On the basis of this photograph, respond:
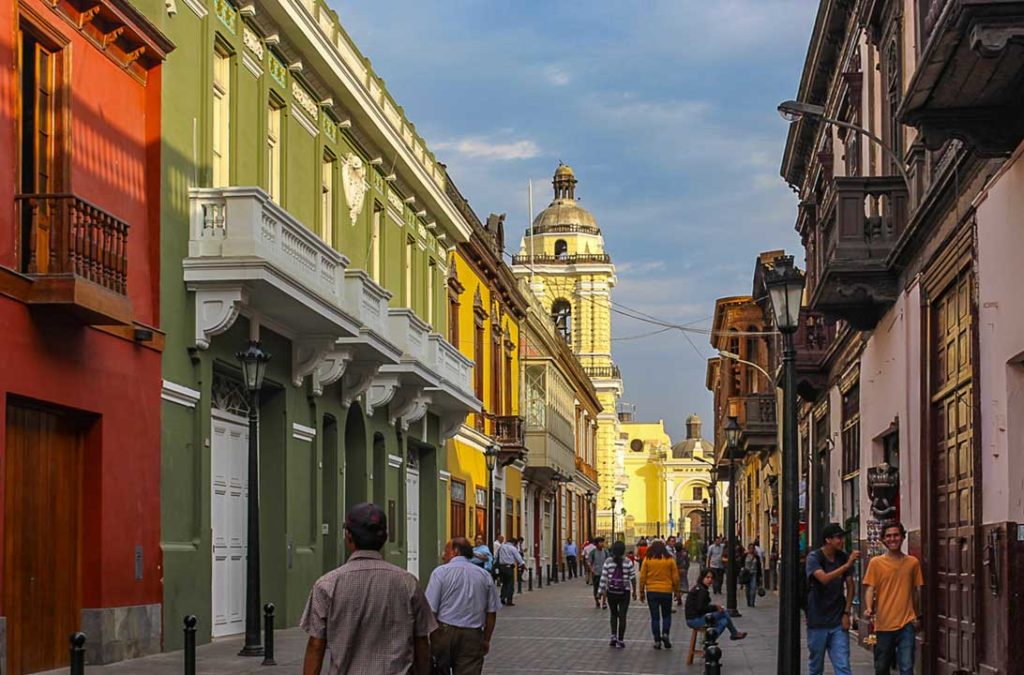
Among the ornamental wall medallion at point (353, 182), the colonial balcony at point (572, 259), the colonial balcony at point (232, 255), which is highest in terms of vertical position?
the colonial balcony at point (572, 259)

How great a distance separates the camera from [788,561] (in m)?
14.2

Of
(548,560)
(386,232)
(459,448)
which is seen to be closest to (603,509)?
(548,560)

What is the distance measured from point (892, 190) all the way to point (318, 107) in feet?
37.0

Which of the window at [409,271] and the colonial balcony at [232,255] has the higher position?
the window at [409,271]

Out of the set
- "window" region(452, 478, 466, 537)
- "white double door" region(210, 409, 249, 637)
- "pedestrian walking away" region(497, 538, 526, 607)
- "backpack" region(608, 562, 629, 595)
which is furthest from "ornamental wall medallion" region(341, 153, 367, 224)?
"window" region(452, 478, 466, 537)

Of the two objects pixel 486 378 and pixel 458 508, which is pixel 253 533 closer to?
pixel 458 508

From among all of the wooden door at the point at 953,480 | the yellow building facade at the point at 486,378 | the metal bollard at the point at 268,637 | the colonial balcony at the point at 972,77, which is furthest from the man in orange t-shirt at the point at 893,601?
the yellow building facade at the point at 486,378

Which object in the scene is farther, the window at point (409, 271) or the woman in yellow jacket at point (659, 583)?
the window at point (409, 271)

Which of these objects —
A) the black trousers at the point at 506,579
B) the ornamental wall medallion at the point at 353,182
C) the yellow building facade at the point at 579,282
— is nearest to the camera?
the ornamental wall medallion at the point at 353,182

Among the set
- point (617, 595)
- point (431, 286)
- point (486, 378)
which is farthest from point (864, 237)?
point (486, 378)

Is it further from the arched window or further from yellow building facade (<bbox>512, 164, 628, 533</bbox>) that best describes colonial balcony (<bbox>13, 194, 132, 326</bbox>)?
the arched window

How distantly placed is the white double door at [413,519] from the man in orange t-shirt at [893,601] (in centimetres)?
2183

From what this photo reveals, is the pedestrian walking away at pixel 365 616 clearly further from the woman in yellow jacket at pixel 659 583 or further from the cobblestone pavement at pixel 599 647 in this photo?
the woman in yellow jacket at pixel 659 583

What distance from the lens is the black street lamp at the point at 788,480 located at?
46.5 ft
